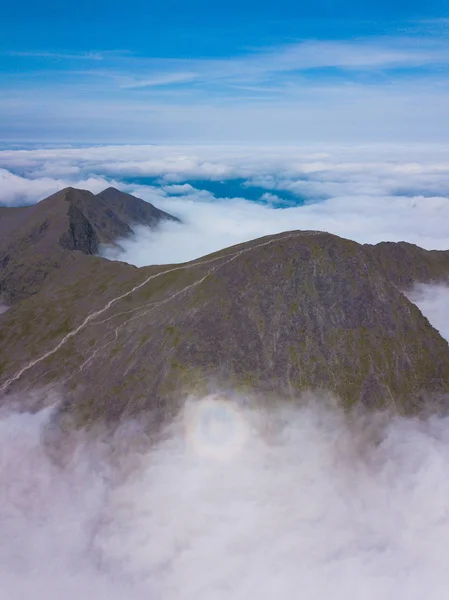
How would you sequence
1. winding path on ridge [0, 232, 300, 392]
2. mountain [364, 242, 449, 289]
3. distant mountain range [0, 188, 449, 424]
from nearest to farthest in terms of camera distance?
distant mountain range [0, 188, 449, 424] < winding path on ridge [0, 232, 300, 392] < mountain [364, 242, 449, 289]

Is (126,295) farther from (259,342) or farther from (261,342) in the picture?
(261,342)

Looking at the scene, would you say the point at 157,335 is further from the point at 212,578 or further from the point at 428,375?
the point at 428,375

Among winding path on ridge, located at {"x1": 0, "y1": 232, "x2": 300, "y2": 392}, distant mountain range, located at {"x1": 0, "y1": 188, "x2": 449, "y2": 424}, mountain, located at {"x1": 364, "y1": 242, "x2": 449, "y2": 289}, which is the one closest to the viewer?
distant mountain range, located at {"x1": 0, "y1": 188, "x2": 449, "y2": 424}

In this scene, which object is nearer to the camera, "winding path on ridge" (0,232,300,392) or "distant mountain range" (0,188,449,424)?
"distant mountain range" (0,188,449,424)

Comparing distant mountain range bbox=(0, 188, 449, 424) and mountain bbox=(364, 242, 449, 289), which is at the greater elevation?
mountain bbox=(364, 242, 449, 289)

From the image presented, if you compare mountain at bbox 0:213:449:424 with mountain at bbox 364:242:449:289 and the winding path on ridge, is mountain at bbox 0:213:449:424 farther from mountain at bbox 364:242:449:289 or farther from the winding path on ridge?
mountain at bbox 364:242:449:289

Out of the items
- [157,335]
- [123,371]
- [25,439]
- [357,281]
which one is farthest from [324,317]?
[25,439]

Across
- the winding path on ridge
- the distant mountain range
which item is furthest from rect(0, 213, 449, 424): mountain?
the winding path on ridge

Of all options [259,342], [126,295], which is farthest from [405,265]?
[126,295]
